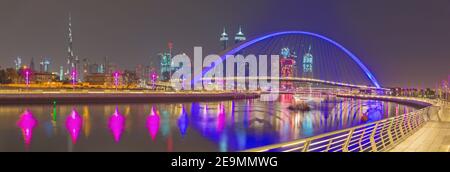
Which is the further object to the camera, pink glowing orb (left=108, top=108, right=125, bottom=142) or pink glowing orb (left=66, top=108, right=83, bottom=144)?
pink glowing orb (left=108, top=108, right=125, bottom=142)

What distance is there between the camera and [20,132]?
77.7 ft

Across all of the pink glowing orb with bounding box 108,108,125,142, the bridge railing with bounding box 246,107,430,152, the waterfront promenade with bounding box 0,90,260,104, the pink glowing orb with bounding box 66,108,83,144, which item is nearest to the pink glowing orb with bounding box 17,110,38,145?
the pink glowing orb with bounding box 66,108,83,144

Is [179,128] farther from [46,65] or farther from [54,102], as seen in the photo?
[46,65]

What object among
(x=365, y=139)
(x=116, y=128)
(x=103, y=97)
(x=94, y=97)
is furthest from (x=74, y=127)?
(x=103, y=97)

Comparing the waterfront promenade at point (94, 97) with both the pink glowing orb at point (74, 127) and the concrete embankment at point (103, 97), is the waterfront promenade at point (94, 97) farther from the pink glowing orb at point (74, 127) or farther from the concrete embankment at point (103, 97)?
the pink glowing orb at point (74, 127)

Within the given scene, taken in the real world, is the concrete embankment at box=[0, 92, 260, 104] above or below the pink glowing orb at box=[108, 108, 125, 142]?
above

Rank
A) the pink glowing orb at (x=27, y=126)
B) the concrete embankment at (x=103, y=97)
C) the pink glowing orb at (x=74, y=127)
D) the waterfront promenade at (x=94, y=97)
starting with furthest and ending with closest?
the waterfront promenade at (x=94, y=97)
the concrete embankment at (x=103, y=97)
the pink glowing orb at (x=74, y=127)
the pink glowing orb at (x=27, y=126)

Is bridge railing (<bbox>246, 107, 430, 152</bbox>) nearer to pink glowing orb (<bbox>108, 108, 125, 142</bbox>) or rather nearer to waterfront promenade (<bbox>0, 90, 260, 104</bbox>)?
pink glowing orb (<bbox>108, 108, 125, 142</bbox>)

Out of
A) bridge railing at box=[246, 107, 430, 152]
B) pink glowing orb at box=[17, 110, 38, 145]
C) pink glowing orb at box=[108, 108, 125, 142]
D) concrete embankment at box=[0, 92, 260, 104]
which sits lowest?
pink glowing orb at box=[108, 108, 125, 142]

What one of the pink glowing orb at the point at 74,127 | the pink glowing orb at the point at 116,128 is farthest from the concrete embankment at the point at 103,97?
the pink glowing orb at the point at 116,128

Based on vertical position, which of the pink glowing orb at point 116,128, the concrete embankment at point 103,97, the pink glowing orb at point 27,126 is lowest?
the pink glowing orb at point 116,128

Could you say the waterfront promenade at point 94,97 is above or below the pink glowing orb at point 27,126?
above
